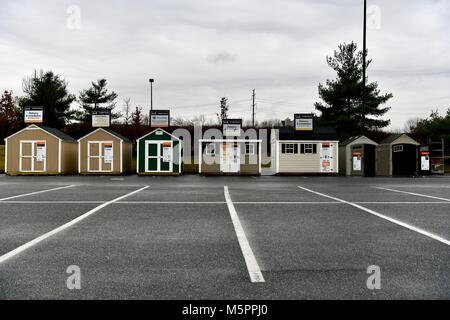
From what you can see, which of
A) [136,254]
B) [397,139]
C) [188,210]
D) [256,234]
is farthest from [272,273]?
[397,139]

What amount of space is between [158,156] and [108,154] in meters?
3.63

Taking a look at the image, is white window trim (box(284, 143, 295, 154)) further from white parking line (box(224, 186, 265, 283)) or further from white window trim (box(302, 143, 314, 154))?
white parking line (box(224, 186, 265, 283))

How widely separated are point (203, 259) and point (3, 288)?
7.19 feet

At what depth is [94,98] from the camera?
196 feet

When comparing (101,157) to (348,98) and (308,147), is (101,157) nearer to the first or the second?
(308,147)

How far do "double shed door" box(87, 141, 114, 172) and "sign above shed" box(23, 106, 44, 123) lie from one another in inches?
213

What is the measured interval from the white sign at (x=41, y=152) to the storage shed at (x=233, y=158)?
10.9 meters

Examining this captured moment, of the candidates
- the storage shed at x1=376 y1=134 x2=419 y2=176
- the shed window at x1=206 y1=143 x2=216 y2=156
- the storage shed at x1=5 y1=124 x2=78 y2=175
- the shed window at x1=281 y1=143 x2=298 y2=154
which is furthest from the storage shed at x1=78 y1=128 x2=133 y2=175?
the storage shed at x1=376 y1=134 x2=419 y2=176

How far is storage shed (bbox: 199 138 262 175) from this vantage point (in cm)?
2978

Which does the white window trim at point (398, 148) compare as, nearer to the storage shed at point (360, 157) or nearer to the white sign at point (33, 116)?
the storage shed at point (360, 157)

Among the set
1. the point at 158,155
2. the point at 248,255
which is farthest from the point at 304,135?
the point at 248,255

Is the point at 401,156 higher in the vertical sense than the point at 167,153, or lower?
lower

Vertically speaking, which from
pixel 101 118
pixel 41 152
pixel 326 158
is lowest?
pixel 326 158

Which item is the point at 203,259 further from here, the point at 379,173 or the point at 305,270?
the point at 379,173
